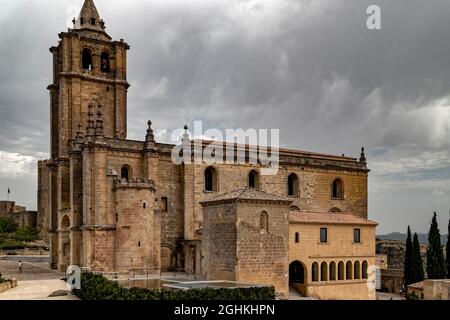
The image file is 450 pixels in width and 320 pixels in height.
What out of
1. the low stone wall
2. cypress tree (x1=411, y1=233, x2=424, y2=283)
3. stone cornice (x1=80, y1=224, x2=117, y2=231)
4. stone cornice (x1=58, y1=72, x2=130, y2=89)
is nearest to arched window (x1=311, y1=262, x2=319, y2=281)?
cypress tree (x1=411, y1=233, x2=424, y2=283)

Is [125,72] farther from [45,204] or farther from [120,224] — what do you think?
[45,204]

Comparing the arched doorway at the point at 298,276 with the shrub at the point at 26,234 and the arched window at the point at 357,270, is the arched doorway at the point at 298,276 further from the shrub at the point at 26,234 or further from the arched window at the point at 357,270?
the shrub at the point at 26,234

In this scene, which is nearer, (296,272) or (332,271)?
(296,272)

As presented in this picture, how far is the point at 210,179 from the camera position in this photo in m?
43.8

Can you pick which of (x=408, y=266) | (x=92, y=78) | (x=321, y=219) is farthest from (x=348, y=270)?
(x=92, y=78)

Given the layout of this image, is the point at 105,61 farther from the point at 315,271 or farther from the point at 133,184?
the point at 315,271

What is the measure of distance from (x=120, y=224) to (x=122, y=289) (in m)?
11.3

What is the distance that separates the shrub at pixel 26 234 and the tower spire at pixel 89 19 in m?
36.3

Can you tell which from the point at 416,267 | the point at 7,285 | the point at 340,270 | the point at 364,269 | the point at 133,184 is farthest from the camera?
the point at 416,267

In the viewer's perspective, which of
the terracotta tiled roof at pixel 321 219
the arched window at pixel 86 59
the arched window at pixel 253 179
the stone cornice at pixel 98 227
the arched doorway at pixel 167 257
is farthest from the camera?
the arched window at pixel 86 59

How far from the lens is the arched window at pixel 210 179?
4328cm

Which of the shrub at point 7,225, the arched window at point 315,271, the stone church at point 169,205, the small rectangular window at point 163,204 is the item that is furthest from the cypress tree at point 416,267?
the shrub at point 7,225

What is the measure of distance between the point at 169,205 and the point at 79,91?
11489mm

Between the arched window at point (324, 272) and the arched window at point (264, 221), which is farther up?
the arched window at point (264, 221)
